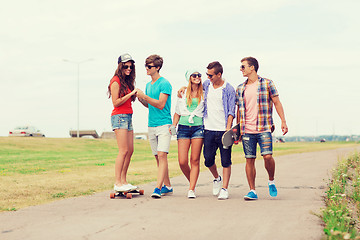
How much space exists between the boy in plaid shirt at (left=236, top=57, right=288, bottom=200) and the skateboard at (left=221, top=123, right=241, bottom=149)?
9 cm

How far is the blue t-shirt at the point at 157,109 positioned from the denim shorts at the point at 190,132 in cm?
28

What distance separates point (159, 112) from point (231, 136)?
1265 mm

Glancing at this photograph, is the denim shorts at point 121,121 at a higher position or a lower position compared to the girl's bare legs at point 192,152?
higher

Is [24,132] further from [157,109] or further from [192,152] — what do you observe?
[192,152]

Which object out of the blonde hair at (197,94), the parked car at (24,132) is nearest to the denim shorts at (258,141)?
the blonde hair at (197,94)

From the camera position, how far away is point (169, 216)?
19.9ft

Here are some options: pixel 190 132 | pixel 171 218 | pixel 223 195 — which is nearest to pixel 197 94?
pixel 190 132

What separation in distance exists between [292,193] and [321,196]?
0.71 metres

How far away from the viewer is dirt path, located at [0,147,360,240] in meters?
5.07

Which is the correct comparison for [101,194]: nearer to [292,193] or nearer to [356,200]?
[292,193]

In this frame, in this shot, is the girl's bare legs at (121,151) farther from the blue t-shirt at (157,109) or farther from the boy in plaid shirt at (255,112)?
the boy in plaid shirt at (255,112)

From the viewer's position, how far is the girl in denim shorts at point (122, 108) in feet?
25.6

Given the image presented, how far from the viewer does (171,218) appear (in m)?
5.92

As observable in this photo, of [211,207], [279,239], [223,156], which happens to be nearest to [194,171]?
[223,156]
